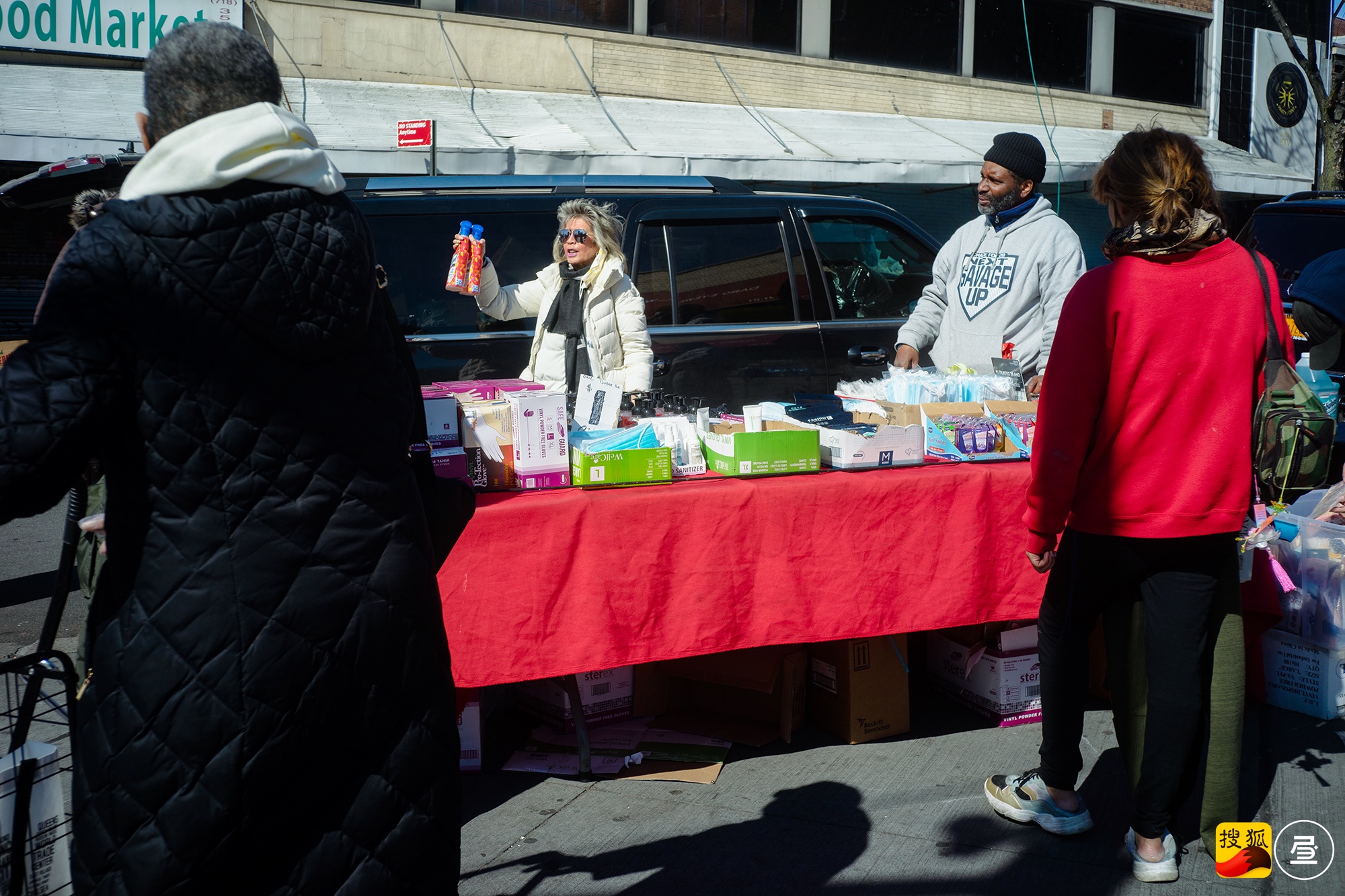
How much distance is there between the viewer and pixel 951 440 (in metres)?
3.62

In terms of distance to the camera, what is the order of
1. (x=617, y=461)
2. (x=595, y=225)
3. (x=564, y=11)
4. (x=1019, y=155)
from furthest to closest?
(x=564, y=11)
(x=595, y=225)
(x=1019, y=155)
(x=617, y=461)

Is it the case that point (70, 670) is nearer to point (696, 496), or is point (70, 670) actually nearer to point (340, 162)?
point (696, 496)

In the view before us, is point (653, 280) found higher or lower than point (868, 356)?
higher

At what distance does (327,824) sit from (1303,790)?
10.2 ft

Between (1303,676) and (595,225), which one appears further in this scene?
(595,225)

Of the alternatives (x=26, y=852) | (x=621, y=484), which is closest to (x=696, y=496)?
(x=621, y=484)

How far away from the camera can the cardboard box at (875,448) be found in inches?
138

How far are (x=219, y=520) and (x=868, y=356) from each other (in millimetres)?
4647

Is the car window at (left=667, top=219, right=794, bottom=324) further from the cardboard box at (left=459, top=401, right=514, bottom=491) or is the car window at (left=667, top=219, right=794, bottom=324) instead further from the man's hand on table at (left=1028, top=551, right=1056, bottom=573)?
the man's hand on table at (left=1028, top=551, right=1056, bottom=573)

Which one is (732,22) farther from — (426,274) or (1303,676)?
(1303,676)

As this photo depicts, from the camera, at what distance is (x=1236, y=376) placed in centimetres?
266

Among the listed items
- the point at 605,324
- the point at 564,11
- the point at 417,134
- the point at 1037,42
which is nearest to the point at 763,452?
the point at 605,324

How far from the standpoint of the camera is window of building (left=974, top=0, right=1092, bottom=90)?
17453 millimetres

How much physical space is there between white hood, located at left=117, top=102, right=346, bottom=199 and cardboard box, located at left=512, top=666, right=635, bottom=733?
7.77 ft
